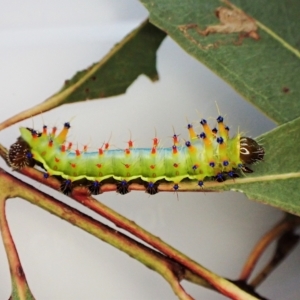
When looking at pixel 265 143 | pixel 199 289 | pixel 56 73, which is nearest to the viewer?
pixel 265 143

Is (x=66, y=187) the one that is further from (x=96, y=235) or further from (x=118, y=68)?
(x=118, y=68)

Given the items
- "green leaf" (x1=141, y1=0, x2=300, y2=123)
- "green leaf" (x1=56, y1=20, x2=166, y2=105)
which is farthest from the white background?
"green leaf" (x1=141, y1=0, x2=300, y2=123)

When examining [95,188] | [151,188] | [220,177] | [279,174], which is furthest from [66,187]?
[279,174]

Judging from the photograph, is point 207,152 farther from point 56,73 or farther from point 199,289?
point 56,73

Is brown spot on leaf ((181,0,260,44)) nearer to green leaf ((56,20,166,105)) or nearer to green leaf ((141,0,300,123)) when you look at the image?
green leaf ((141,0,300,123))

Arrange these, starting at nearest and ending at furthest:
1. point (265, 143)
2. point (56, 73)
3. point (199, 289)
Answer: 1. point (265, 143)
2. point (199, 289)
3. point (56, 73)

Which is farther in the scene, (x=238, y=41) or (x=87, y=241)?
(x=87, y=241)

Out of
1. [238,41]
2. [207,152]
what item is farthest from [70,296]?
[238,41]
